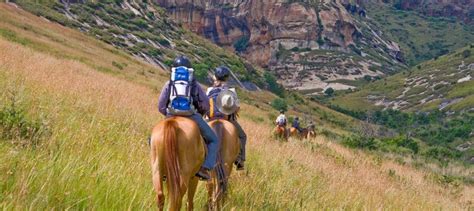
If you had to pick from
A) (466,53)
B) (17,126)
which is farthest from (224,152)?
(466,53)

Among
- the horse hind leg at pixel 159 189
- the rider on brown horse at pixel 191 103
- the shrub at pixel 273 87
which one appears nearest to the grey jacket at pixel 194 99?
the rider on brown horse at pixel 191 103

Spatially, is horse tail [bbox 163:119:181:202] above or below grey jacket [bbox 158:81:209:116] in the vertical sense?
below

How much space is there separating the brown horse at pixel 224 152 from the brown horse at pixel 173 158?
A: 1723 mm

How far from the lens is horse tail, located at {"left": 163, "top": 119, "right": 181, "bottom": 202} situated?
13.7 feet

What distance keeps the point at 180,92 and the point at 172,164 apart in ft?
3.09

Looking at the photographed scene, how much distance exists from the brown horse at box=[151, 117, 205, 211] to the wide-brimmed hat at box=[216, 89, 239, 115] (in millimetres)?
2199

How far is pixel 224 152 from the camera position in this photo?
6797 millimetres

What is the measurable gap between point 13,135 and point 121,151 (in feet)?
5.13

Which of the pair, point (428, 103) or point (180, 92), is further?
point (428, 103)

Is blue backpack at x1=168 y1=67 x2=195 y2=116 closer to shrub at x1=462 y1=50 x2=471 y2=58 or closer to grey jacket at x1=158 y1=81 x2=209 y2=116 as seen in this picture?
grey jacket at x1=158 y1=81 x2=209 y2=116

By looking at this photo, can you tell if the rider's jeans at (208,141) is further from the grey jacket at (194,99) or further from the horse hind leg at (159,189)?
the horse hind leg at (159,189)

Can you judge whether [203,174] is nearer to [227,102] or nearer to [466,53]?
[227,102]

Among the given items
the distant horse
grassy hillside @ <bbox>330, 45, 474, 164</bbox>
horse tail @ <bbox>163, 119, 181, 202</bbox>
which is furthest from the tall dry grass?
grassy hillside @ <bbox>330, 45, 474, 164</bbox>

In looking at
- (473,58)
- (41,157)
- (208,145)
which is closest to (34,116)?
(41,157)
